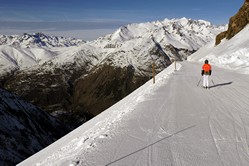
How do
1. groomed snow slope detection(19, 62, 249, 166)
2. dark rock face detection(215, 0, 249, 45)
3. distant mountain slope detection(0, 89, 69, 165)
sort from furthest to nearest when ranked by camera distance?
1. distant mountain slope detection(0, 89, 69, 165)
2. dark rock face detection(215, 0, 249, 45)
3. groomed snow slope detection(19, 62, 249, 166)

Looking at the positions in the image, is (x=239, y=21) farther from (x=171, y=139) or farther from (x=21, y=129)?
(x=21, y=129)

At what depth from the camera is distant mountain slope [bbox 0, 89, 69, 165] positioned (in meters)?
82.7

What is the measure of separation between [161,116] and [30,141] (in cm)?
9379

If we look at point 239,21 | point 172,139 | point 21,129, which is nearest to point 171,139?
point 172,139

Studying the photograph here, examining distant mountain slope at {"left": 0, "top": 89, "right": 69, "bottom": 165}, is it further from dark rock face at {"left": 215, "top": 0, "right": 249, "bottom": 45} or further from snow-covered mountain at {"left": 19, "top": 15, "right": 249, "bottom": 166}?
dark rock face at {"left": 215, "top": 0, "right": 249, "bottom": 45}

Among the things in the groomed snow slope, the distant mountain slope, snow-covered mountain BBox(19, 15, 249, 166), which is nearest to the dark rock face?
snow-covered mountain BBox(19, 15, 249, 166)

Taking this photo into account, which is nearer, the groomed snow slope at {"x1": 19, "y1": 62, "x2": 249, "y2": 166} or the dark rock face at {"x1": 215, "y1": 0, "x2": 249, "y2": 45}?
the groomed snow slope at {"x1": 19, "y1": 62, "x2": 249, "y2": 166}

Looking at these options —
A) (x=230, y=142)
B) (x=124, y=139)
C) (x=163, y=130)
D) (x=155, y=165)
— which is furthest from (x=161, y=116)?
(x=155, y=165)

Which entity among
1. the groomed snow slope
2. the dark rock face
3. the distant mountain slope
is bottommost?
the distant mountain slope

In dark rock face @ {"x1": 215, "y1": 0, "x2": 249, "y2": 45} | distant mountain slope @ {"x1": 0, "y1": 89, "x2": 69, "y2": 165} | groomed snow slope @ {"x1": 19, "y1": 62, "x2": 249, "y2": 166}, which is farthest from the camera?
distant mountain slope @ {"x1": 0, "y1": 89, "x2": 69, "y2": 165}

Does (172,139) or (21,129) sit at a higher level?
(172,139)

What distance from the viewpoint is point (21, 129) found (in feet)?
344

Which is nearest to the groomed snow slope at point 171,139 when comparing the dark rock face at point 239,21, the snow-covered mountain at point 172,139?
the snow-covered mountain at point 172,139

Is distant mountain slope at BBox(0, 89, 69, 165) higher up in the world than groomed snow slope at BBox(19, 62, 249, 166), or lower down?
lower down
